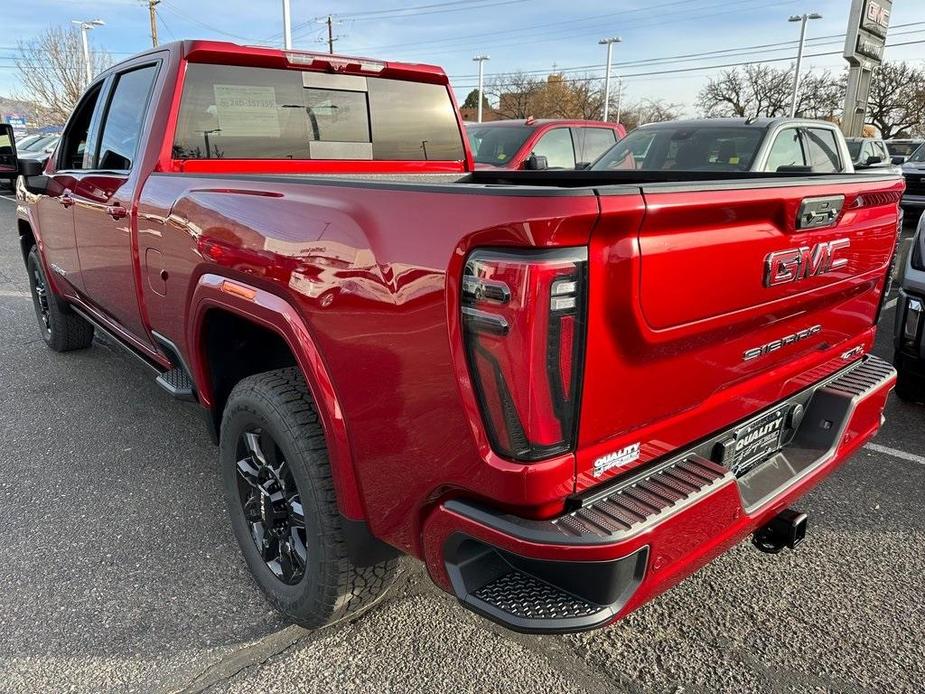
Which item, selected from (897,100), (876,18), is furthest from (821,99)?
(876,18)

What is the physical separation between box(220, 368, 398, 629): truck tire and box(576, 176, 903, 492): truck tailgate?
0.84 meters

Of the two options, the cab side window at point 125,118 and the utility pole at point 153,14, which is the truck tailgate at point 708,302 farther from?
the utility pole at point 153,14

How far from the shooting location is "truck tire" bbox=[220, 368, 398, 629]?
81.0 inches

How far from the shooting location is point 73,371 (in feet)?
16.4

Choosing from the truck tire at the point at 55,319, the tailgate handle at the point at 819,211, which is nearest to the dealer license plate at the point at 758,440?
the tailgate handle at the point at 819,211

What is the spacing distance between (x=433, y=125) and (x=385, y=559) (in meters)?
2.60

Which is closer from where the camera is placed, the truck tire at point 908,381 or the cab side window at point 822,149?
the truck tire at point 908,381

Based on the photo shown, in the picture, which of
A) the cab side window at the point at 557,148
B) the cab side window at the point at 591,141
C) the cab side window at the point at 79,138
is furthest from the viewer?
the cab side window at the point at 591,141

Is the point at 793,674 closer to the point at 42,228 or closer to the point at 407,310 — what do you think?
the point at 407,310

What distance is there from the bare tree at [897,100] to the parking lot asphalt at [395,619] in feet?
185

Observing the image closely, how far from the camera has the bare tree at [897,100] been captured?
4950 cm

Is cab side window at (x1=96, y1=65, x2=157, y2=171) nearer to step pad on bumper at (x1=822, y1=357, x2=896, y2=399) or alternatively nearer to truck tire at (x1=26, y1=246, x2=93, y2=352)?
truck tire at (x1=26, y1=246, x2=93, y2=352)

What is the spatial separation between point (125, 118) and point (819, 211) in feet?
10.5

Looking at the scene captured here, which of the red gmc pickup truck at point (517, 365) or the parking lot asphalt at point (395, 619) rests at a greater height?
the red gmc pickup truck at point (517, 365)
